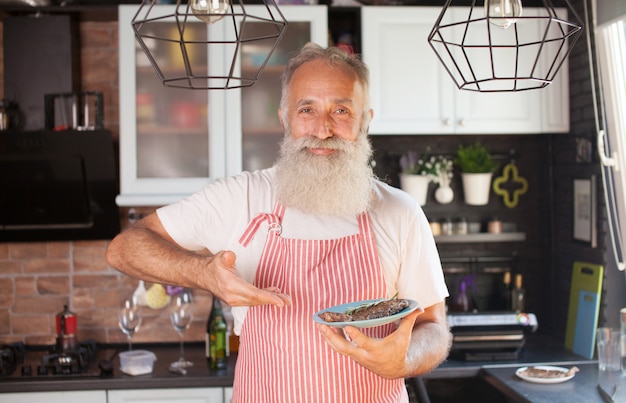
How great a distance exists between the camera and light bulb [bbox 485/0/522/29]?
1257mm

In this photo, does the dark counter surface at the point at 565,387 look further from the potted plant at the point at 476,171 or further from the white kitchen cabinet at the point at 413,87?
the white kitchen cabinet at the point at 413,87

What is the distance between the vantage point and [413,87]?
11.0 feet

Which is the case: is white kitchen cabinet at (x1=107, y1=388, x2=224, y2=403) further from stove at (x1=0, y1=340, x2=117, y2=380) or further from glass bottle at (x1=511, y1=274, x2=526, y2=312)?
glass bottle at (x1=511, y1=274, x2=526, y2=312)

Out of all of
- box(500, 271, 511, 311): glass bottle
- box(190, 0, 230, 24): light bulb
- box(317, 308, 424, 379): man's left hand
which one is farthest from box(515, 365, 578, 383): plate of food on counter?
box(190, 0, 230, 24): light bulb

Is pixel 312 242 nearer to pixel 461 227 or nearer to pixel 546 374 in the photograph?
pixel 546 374

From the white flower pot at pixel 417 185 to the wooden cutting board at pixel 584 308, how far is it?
78 centimetres

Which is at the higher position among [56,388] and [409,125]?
[409,125]

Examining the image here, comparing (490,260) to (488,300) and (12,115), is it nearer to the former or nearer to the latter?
(488,300)

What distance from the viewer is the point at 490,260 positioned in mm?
3756

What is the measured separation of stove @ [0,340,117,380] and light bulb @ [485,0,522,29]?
2.34 meters

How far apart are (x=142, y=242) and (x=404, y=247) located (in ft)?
2.24

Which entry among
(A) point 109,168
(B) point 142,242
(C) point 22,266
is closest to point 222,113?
(A) point 109,168

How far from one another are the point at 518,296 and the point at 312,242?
2000 millimetres

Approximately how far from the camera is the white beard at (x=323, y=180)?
195 centimetres
